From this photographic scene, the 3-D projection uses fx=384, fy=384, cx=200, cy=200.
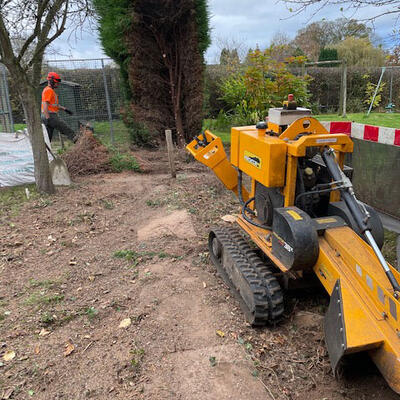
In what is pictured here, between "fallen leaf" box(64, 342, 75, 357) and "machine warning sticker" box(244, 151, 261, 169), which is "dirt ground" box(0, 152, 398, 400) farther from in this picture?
"machine warning sticker" box(244, 151, 261, 169)

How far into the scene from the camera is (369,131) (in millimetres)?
5094

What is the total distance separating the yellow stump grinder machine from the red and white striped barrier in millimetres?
1503

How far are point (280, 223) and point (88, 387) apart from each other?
192 cm

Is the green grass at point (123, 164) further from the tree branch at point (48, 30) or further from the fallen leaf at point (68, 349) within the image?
the fallen leaf at point (68, 349)

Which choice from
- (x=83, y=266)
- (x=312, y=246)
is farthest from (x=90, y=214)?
(x=312, y=246)

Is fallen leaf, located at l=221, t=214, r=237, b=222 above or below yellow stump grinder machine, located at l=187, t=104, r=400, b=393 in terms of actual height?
below

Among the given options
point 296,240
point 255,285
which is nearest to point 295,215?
point 296,240

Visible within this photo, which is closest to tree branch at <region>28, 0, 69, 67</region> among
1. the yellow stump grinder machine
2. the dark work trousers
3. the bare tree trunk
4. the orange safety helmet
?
the bare tree trunk

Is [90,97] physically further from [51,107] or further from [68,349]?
[68,349]

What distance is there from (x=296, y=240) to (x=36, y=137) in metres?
5.74

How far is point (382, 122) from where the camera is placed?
1313 cm

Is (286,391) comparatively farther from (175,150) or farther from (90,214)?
(175,150)

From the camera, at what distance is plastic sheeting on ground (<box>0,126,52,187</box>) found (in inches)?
312

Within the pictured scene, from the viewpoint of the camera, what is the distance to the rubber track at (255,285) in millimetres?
3217
